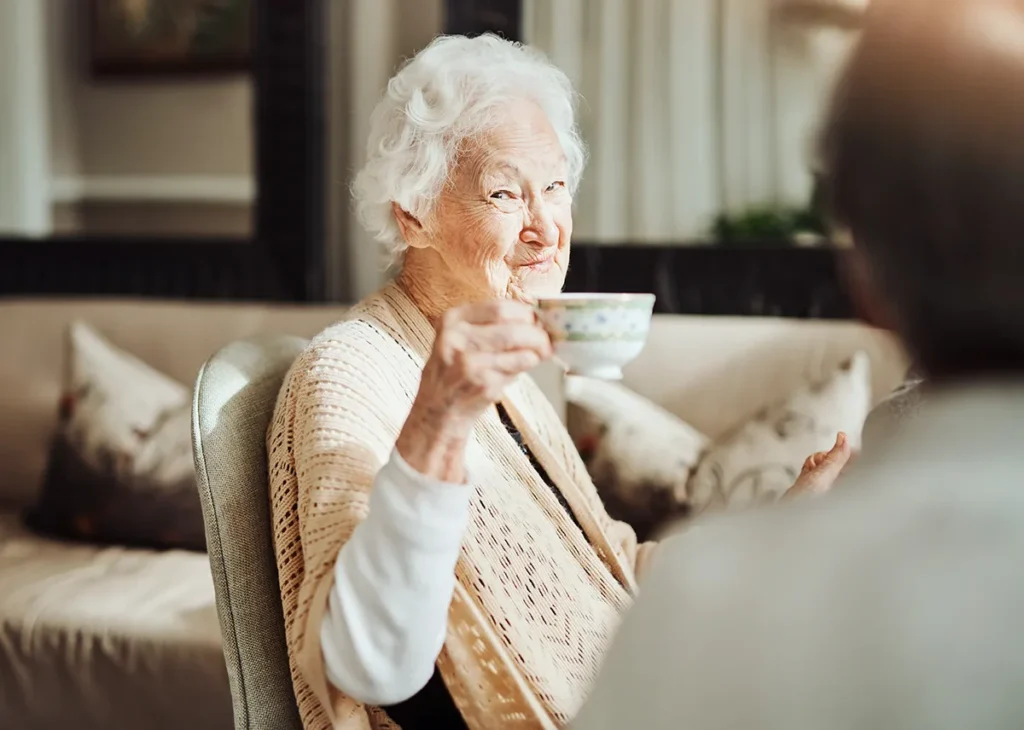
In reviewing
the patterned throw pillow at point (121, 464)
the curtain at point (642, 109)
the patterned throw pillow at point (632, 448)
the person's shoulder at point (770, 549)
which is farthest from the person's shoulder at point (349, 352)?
the curtain at point (642, 109)

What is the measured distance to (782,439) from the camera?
1756 millimetres

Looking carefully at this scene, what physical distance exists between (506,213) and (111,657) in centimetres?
124

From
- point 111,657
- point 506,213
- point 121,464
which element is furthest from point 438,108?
point 121,464

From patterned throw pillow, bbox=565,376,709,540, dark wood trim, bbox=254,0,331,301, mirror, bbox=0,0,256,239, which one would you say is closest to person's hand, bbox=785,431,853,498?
patterned throw pillow, bbox=565,376,709,540

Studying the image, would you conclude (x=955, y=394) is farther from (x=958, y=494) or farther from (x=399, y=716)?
(x=399, y=716)

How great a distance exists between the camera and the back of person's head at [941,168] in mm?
502

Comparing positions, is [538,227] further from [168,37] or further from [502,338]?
[168,37]

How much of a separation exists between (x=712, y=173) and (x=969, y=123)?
1769mm

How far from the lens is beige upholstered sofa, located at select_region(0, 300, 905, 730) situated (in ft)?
6.00

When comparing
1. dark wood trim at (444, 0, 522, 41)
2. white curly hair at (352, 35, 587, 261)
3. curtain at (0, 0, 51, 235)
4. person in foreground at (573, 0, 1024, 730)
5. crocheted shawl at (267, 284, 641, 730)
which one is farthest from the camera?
curtain at (0, 0, 51, 235)

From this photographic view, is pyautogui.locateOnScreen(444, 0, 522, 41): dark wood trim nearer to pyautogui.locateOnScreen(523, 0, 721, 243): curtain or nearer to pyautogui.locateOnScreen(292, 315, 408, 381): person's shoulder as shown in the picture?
pyautogui.locateOnScreen(523, 0, 721, 243): curtain

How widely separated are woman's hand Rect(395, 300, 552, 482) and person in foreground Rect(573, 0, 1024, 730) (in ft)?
0.81

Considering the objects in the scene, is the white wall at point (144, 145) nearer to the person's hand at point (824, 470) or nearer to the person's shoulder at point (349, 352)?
the person's shoulder at point (349, 352)

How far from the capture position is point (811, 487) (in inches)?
37.7
